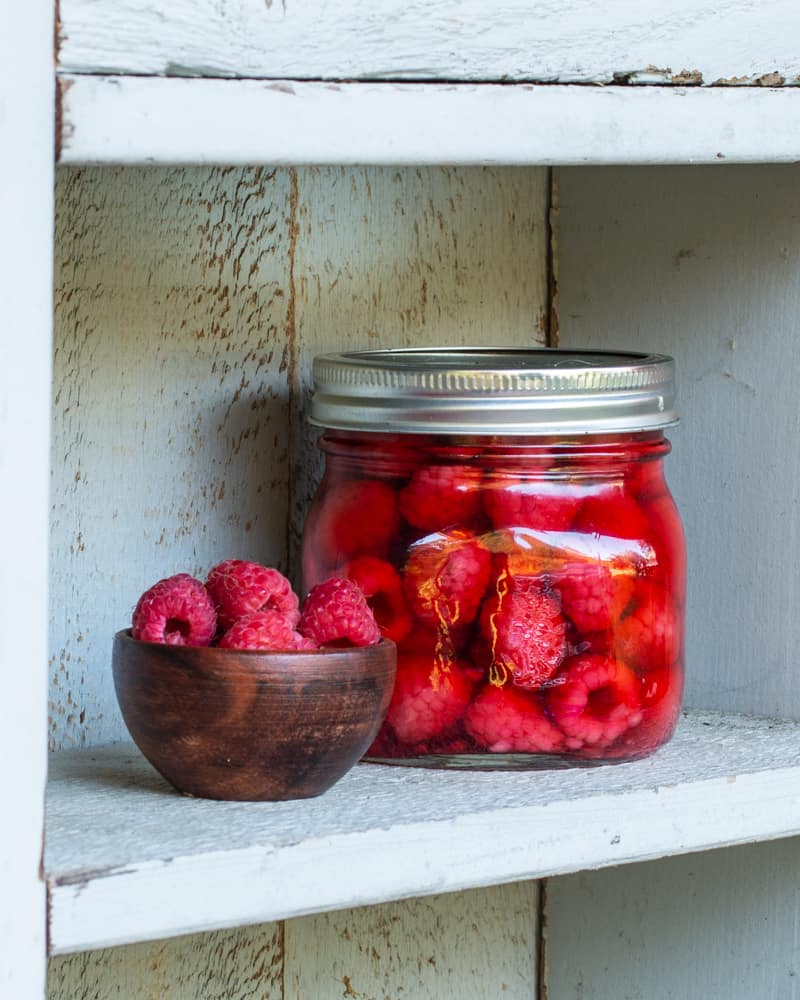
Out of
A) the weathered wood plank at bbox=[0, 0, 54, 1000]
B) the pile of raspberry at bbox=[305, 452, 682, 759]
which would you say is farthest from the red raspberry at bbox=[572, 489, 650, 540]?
the weathered wood plank at bbox=[0, 0, 54, 1000]

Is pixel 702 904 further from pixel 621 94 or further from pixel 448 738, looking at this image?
pixel 621 94

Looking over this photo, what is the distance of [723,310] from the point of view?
751 mm

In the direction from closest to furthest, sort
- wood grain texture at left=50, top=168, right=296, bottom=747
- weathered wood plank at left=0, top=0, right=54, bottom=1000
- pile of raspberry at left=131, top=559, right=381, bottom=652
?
weathered wood plank at left=0, top=0, right=54, bottom=1000
pile of raspberry at left=131, top=559, right=381, bottom=652
wood grain texture at left=50, top=168, right=296, bottom=747

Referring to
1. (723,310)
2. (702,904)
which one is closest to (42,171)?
(723,310)

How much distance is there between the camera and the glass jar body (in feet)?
2.07

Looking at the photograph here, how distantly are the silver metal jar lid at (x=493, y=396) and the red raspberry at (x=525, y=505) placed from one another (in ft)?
0.07

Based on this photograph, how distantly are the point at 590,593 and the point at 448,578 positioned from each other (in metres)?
0.06

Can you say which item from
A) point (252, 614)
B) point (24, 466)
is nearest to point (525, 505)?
point (252, 614)

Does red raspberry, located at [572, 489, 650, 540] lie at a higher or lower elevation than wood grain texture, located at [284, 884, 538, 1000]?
higher

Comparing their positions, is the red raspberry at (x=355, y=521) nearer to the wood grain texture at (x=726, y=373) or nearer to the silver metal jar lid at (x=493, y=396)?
→ the silver metal jar lid at (x=493, y=396)

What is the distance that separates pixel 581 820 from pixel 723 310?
0.28 metres

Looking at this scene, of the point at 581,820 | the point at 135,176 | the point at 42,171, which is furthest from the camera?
the point at 135,176

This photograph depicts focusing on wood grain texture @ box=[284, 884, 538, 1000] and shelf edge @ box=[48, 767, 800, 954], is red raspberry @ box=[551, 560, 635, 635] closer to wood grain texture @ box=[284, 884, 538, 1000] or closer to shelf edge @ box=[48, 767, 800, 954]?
shelf edge @ box=[48, 767, 800, 954]

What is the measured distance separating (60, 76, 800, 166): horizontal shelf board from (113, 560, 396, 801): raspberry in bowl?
170 millimetres
